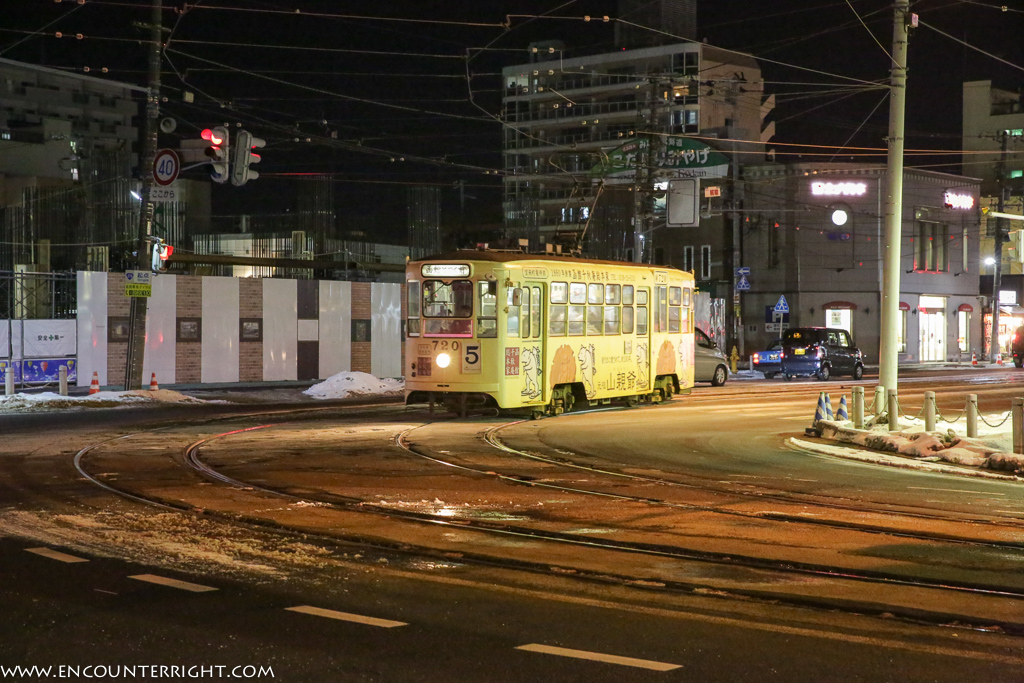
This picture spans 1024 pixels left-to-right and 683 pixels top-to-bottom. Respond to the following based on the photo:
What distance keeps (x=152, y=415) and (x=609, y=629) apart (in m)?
18.1

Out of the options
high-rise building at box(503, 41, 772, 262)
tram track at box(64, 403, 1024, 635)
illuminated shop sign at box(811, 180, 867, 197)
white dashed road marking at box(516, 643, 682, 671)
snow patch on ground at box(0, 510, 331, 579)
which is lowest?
tram track at box(64, 403, 1024, 635)

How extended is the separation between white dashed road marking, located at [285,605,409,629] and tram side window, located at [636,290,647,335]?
1866 centimetres

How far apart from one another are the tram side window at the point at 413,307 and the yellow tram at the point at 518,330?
0.06 feet

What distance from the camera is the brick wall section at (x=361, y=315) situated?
116 ft

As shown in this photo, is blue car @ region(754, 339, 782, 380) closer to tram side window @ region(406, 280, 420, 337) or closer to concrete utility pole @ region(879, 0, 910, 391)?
concrete utility pole @ region(879, 0, 910, 391)

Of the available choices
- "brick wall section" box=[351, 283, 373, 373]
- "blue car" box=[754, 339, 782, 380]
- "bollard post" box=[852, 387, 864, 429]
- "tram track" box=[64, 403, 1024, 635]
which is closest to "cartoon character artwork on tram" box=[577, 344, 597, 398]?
"bollard post" box=[852, 387, 864, 429]

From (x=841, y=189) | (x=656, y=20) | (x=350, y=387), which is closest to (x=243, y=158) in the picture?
(x=350, y=387)

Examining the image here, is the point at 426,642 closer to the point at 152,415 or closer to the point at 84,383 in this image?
the point at 152,415

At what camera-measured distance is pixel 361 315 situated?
35.4 metres

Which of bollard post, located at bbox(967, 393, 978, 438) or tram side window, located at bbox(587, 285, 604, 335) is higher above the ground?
tram side window, located at bbox(587, 285, 604, 335)

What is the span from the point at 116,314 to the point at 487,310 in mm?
14073

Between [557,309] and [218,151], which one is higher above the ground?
[218,151]

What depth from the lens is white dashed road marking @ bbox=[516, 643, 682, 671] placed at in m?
5.59

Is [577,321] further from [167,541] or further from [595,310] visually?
[167,541]
